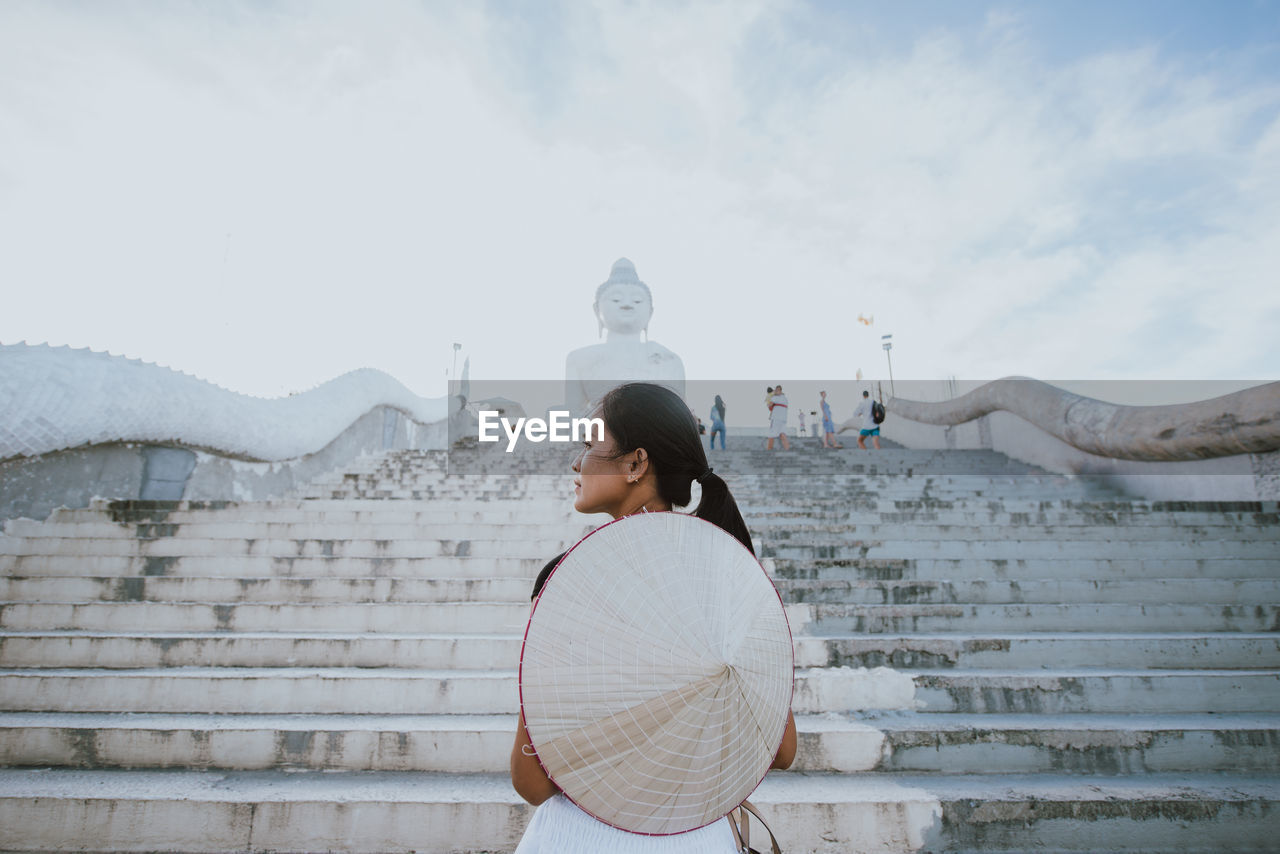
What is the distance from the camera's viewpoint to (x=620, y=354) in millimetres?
11406

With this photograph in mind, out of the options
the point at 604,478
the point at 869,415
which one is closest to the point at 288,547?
the point at 604,478

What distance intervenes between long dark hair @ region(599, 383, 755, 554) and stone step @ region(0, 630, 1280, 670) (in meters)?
2.18

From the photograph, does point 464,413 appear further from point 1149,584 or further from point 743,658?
point 743,658

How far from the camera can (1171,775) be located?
253 centimetres

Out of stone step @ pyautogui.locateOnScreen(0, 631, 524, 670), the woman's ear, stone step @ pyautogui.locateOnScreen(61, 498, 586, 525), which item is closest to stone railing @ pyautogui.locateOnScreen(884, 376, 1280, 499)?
stone step @ pyautogui.locateOnScreen(61, 498, 586, 525)

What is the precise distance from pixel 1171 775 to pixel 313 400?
802 centimetres

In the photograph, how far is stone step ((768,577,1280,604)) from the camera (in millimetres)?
3639

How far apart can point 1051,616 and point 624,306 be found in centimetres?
921

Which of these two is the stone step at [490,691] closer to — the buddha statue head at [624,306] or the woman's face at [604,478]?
the woman's face at [604,478]

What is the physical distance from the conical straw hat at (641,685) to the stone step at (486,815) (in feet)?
4.81

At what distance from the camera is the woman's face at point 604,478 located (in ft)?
3.79

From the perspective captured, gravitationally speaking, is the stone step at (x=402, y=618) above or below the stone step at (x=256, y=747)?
above

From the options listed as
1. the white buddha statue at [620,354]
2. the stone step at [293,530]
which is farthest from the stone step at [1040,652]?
the white buddha statue at [620,354]

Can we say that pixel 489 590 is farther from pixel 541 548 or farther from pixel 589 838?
pixel 589 838
